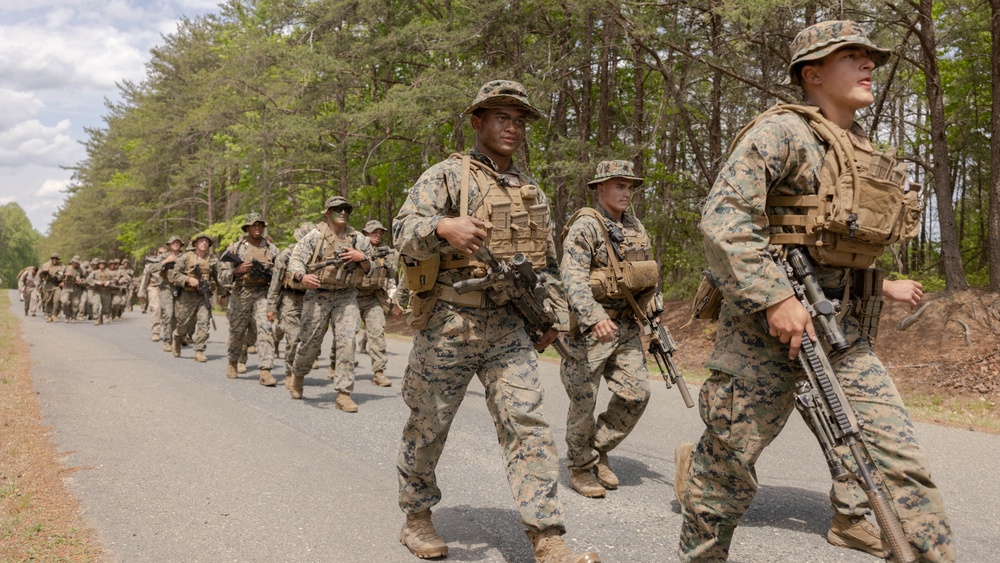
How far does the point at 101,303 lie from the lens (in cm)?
→ 2531

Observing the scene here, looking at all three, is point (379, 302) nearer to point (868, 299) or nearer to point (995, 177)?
point (868, 299)

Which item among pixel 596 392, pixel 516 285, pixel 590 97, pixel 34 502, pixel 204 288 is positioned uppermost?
pixel 590 97

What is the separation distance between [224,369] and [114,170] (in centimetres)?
4471

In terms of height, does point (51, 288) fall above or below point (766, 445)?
above

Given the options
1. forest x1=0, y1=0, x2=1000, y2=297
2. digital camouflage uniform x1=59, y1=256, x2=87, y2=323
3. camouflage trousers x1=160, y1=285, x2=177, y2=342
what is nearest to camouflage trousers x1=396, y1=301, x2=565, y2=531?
forest x1=0, y1=0, x2=1000, y2=297

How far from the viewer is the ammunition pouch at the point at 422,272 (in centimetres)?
394

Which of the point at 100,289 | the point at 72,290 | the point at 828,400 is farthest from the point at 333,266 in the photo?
the point at 72,290

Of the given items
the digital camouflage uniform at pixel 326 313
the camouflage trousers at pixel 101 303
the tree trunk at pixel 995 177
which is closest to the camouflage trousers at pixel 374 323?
the digital camouflage uniform at pixel 326 313

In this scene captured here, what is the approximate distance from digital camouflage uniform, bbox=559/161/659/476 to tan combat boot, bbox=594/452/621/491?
10cm

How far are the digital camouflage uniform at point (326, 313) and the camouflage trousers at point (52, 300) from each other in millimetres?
22114

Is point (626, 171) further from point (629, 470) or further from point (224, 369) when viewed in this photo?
point (224, 369)

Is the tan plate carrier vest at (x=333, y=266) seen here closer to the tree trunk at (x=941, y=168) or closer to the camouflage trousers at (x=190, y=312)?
the camouflage trousers at (x=190, y=312)

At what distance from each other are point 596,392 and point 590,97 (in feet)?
56.9

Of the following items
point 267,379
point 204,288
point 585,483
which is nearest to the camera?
point 585,483
